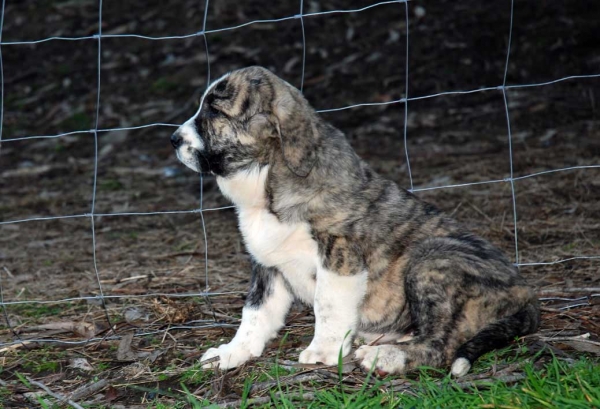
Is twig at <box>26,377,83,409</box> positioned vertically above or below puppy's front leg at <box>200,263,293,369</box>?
above

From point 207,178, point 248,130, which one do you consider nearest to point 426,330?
point 248,130

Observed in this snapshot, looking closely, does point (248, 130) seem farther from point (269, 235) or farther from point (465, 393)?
point (465, 393)

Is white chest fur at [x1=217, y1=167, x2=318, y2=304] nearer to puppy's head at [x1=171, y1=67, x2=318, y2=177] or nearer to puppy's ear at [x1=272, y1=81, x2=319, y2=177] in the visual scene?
puppy's head at [x1=171, y1=67, x2=318, y2=177]

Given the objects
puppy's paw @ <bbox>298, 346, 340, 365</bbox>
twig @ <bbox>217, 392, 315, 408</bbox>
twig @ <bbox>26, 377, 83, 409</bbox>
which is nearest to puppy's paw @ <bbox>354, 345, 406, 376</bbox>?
puppy's paw @ <bbox>298, 346, 340, 365</bbox>

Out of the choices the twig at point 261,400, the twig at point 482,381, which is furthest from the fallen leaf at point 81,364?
the twig at point 482,381

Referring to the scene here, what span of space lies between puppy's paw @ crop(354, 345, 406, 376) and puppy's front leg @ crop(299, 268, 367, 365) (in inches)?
6.6

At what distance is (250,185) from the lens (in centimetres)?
482

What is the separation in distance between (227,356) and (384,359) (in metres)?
0.89

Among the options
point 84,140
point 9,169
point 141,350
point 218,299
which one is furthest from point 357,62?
point 141,350

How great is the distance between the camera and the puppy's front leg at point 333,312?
4641 millimetres

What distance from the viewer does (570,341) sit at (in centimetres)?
473

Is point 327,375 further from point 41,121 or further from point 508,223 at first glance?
point 41,121

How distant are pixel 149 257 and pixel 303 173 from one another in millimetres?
2750

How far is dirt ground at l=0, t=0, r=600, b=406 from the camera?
5574 mm
